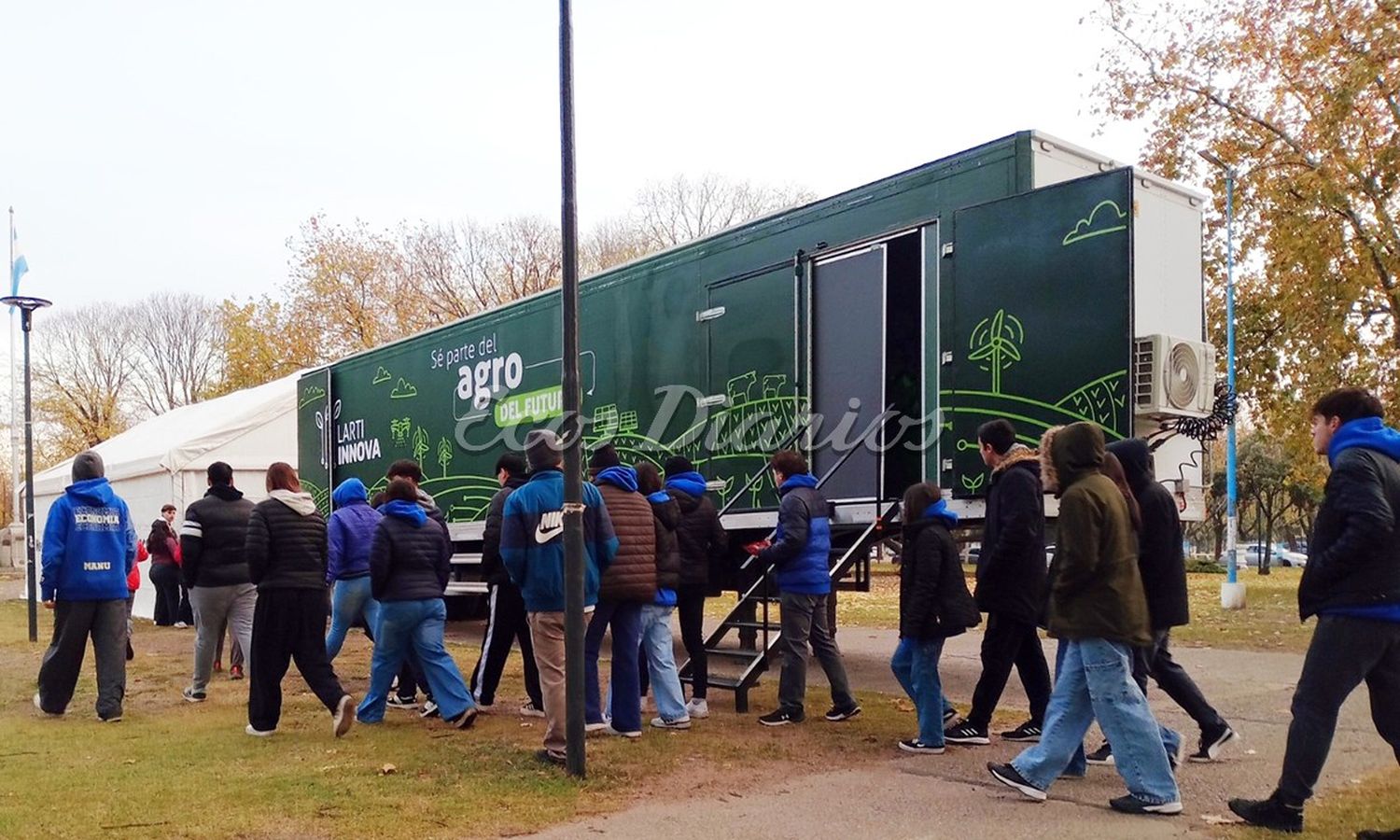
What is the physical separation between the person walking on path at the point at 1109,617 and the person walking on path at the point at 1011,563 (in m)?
1.12

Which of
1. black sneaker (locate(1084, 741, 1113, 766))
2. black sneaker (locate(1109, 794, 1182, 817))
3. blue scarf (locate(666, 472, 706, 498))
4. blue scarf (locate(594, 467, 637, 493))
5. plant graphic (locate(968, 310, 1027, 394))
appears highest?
plant graphic (locate(968, 310, 1027, 394))

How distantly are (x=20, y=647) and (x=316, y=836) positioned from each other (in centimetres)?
1126

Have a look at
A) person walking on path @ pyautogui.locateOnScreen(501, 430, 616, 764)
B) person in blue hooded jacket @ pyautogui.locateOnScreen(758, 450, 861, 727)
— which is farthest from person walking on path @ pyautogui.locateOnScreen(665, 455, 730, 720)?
person walking on path @ pyautogui.locateOnScreen(501, 430, 616, 764)

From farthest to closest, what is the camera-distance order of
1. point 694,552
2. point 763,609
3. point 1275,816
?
point 763,609, point 694,552, point 1275,816

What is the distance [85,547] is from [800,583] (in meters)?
5.03

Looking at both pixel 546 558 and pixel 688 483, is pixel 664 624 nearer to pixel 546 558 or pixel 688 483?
pixel 688 483

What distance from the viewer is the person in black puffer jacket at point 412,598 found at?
7.53 meters

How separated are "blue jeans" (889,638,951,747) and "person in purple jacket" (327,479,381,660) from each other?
146 inches

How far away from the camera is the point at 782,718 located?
25.2 feet

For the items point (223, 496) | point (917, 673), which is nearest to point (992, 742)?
point (917, 673)

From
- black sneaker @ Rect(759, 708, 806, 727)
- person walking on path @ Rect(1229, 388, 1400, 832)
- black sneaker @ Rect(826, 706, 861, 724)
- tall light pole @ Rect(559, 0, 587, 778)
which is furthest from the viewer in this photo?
Answer: black sneaker @ Rect(826, 706, 861, 724)

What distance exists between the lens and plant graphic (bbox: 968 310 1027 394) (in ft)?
25.2

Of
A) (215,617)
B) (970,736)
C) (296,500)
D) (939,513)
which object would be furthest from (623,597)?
(215,617)

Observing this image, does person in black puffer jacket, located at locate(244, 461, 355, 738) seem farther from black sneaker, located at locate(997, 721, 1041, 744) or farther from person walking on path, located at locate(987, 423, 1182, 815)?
person walking on path, located at locate(987, 423, 1182, 815)
